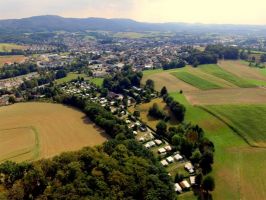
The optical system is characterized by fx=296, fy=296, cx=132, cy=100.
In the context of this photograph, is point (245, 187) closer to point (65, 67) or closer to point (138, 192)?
point (138, 192)

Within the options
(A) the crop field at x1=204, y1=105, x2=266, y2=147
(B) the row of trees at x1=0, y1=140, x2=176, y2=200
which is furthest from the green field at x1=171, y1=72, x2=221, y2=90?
(B) the row of trees at x1=0, y1=140, x2=176, y2=200

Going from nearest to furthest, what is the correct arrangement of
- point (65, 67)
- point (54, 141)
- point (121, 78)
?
point (54, 141) < point (121, 78) < point (65, 67)

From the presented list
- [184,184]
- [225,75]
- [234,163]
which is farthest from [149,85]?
[184,184]

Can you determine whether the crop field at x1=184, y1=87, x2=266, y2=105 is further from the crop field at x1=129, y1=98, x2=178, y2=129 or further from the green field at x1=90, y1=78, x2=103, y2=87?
the green field at x1=90, y1=78, x2=103, y2=87

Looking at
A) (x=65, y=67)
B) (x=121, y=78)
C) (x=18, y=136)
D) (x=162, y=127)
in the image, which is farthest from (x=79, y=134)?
(x=65, y=67)

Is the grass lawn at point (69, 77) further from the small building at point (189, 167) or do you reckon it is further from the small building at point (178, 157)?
the small building at point (189, 167)

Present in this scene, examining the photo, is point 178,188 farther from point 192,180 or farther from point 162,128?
point 162,128

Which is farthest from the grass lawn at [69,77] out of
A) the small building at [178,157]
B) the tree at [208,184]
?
the tree at [208,184]
